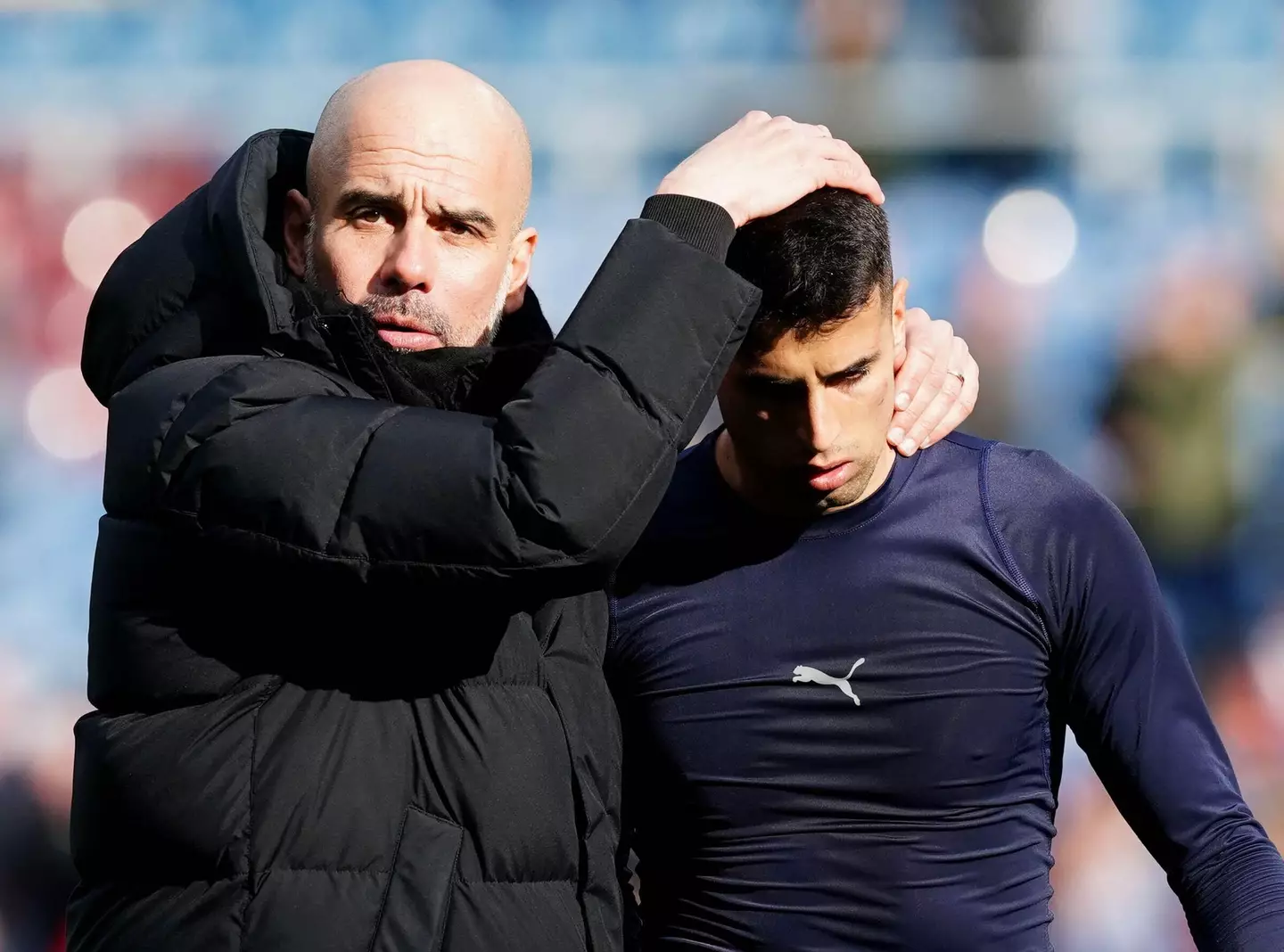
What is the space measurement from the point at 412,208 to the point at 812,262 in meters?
0.63

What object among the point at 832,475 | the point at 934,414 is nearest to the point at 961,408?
the point at 934,414

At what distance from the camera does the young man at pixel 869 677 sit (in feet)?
7.30

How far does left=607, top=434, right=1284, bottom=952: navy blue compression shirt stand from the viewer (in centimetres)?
222

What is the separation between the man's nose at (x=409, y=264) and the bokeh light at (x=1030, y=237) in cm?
361

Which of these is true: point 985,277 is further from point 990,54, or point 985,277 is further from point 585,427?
point 585,427

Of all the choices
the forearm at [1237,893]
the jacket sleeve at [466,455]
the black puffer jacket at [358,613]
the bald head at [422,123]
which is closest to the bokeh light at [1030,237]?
the forearm at [1237,893]

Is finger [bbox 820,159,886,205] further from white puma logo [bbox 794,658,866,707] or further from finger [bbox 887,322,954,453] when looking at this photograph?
white puma logo [bbox 794,658,866,707]

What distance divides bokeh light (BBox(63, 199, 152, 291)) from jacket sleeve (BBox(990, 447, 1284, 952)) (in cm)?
380

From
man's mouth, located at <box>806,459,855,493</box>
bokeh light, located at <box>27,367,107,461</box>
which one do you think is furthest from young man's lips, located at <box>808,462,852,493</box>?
bokeh light, located at <box>27,367,107,461</box>

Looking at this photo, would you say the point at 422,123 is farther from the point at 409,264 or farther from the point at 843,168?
the point at 843,168

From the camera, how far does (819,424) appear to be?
2301mm

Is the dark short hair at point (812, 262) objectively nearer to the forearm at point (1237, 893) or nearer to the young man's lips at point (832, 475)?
the young man's lips at point (832, 475)

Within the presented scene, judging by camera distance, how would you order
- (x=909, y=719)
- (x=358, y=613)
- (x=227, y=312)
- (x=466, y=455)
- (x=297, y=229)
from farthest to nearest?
1. (x=909, y=719)
2. (x=297, y=229)
3. (x=227, y=312)
4. (x=358, y=613)
5. (x=466, y=455)

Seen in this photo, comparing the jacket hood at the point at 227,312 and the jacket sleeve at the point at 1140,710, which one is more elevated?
the jacket hood at the point at 227,312
